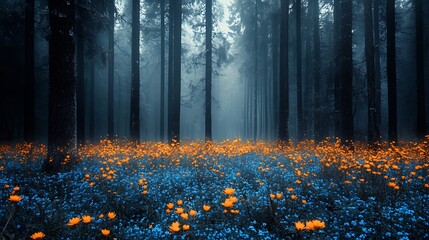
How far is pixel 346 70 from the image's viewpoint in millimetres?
9109

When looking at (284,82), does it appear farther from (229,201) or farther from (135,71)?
(229,201)

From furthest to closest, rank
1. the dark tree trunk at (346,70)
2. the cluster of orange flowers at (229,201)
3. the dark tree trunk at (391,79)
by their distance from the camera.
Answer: the dark tree trunk at (391,79) < the dark tree trunk at (346,70) < the cluster of orange flowers at (229,201)

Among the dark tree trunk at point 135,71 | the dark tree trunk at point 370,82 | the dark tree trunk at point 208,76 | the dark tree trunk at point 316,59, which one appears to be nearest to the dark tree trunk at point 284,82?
the dark tree trunk at point 370,82

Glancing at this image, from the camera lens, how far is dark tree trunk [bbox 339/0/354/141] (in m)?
9.03

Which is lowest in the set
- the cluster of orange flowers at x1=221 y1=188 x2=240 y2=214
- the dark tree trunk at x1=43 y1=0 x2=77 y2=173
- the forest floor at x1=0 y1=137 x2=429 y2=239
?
the forest floor at x1=0 y1=137 x2=429 y2=239

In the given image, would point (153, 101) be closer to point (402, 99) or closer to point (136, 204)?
point (402, 99)

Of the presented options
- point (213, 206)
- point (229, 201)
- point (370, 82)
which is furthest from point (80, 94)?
point (370, 82)

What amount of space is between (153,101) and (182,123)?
40.6ft

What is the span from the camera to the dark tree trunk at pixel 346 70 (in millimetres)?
9031

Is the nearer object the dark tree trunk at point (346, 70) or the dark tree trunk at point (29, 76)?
the dark tree trunk at point (346, 70)

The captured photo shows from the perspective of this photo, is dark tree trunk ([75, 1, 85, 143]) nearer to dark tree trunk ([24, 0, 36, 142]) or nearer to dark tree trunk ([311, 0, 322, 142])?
dark tree trunk ([24, 0, 36, 142])

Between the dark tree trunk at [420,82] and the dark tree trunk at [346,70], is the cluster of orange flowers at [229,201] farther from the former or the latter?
the dark tree trunk at [420,82]

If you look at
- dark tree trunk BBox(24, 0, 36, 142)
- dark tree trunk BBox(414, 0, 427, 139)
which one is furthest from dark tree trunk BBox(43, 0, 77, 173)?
dark tree trunk BBox(414, 0, 427, 139)

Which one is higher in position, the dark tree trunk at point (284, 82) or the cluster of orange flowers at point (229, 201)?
the dark tree trunk at point (284, 82)
